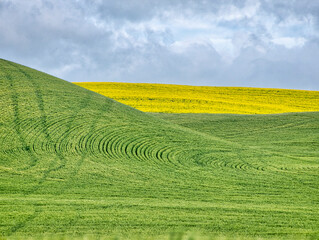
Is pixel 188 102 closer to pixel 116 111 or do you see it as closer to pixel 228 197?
pixel 116 111

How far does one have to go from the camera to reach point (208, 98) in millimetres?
43906

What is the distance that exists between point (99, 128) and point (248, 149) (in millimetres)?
8288

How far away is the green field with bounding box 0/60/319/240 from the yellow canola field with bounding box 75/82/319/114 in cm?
941

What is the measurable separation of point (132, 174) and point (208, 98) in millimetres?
30161

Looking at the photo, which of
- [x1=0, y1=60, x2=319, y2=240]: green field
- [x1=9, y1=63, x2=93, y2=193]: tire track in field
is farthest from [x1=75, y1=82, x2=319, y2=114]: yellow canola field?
[x1=9, y1=63, x2=93, y2=193]: tire track in field

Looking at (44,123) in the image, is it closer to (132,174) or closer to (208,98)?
(132,174)

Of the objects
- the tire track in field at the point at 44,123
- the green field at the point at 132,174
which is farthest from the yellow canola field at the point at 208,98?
the tire track in field at the point at 44,123

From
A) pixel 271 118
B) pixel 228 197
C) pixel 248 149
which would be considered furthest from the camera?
pixel 271 118

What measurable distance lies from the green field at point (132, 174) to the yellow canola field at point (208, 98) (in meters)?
9.41

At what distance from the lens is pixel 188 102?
40.4 m

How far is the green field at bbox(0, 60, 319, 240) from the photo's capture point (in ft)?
29.3

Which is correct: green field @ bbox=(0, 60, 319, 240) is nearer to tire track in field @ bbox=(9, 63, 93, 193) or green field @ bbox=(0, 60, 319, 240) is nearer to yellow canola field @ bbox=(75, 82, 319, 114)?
tire track in field @ bbox=(9, 63, 93, 193)

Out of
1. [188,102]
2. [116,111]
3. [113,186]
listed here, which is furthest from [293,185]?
[188,102]

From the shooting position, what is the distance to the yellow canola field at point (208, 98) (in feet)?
127
